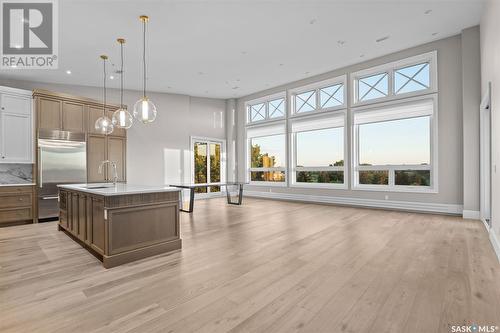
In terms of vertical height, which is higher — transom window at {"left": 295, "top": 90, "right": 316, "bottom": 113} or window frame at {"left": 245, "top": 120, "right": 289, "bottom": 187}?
transom window at {"left": 295, "top": 90, "right": 316, "bottom": 113}

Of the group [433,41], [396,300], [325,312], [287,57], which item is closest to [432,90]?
[433,41]

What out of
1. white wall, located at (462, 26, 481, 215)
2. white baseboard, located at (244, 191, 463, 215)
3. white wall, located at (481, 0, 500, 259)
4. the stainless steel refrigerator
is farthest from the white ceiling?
white baseboard, located at (244, 191, 463, 215)

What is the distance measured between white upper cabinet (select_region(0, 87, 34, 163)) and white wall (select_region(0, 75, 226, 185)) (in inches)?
59.4

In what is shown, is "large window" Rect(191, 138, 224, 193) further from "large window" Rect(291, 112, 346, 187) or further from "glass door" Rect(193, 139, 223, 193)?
"large window" Rect(291, 112, 346, 187)

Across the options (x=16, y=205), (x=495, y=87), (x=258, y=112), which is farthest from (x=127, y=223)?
(x=258, y=112)

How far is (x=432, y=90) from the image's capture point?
220 inches

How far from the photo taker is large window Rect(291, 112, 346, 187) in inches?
283

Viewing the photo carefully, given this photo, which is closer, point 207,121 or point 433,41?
point 433,41

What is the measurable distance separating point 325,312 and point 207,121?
8.34 metres

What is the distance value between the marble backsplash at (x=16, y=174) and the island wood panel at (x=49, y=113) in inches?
38.9

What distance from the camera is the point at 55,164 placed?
563cm

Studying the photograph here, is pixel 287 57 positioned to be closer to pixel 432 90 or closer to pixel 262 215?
pixel 432 90

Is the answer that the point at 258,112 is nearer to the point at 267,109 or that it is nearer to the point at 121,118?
the point at 267,109

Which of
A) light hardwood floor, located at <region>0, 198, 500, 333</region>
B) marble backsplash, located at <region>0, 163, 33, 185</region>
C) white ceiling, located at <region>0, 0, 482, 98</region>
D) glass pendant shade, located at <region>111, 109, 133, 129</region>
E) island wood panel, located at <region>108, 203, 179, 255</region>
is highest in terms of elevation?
white ceiling, located at <region>0, 0, 482, 98</region>
